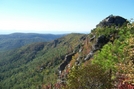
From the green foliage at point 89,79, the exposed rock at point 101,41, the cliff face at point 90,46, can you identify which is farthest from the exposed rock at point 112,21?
the green foliage at point 89,79

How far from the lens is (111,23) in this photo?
159875 millimetres

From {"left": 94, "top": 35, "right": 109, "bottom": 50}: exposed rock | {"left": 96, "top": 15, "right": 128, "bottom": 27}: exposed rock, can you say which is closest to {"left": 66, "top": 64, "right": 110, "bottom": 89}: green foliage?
{"left": 94, "top": 35, "right": 109, "bottom": 50}: exposed rock

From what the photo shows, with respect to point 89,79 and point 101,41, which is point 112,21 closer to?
point 101,41

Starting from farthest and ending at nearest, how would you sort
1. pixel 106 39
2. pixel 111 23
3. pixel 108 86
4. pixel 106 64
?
pixel 111 23 → pixel 106 39 → pixel 106 64 → pixel 108 86

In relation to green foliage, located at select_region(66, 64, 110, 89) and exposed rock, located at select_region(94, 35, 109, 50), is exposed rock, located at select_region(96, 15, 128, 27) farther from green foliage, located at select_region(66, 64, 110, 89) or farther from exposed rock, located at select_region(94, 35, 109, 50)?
green foliage, located at select_region(66, 64, 110, 89)

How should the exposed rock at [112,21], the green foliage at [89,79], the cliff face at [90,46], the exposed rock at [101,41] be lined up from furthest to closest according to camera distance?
the exposed rock at [112,21] < the cliff face at [90,46] < the exposed rock at [101,41] < the green foliage at [89,79]

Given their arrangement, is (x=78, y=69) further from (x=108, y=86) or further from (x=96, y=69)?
(x=108, y=86)

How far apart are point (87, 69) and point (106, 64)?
79.0 ft

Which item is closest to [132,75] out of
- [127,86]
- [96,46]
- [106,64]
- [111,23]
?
[127,86]

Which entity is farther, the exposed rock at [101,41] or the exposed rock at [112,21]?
the exposed rock at [112,21]

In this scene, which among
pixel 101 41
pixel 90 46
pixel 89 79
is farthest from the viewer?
pixel 90 46

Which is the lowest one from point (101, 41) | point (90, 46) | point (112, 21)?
point (90, 46)

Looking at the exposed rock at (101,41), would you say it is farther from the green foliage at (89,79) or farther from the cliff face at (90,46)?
the green foliage at (89,79)

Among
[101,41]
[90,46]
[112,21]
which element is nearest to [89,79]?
[101,41]
